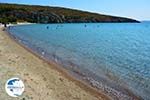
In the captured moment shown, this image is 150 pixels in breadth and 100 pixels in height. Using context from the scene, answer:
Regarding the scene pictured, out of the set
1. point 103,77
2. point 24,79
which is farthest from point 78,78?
point 24,79

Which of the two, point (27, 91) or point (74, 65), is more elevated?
point (27, 91)

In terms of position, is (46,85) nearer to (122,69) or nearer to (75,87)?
(75,87)

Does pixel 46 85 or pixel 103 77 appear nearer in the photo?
pixel 46 85

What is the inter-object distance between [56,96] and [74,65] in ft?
42.7

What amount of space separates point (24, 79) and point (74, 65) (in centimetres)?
1082

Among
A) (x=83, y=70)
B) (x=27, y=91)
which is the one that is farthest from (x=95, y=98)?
(x=83, y=70)

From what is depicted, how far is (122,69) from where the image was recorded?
27.9 meters

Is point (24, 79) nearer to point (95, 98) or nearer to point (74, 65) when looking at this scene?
point (95, 98)

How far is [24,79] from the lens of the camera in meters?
18.5

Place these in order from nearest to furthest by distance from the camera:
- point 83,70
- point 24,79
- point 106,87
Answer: point 24,79
point 106,87
point 83,70

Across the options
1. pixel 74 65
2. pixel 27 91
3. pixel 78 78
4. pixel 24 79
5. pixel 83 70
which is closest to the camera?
pixel 27 91

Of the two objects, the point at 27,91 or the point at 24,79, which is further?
the point at 24,79

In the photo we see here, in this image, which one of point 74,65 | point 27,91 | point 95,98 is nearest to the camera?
point 27,91

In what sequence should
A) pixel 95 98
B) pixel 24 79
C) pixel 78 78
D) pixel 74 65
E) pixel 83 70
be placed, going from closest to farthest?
pixel 95 98, pixel 24 79, pixel 78 78, pixel 83 70, pixel 74 65
